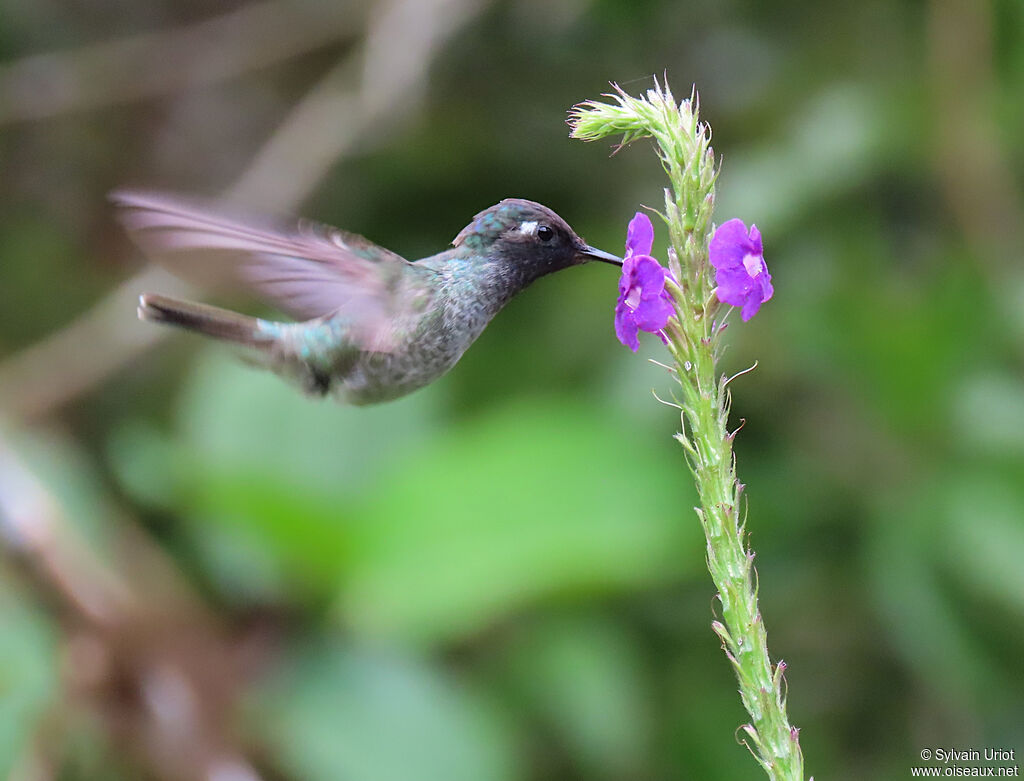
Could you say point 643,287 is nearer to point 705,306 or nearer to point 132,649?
point 705,306

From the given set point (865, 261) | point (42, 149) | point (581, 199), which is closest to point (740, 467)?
point (865, 261)

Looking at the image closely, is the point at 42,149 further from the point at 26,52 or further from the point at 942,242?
the point at 942,242

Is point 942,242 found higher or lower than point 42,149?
lower

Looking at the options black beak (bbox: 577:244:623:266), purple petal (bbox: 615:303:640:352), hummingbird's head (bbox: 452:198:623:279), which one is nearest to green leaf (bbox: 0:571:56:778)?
hummingbird's head (bbox: 452:198:623:279)

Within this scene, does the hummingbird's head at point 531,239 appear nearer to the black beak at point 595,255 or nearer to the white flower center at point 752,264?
the black beak at point 595,255

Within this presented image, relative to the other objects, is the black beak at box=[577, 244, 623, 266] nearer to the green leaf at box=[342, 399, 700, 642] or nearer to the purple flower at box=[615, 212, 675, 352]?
the purple flower at box=[615, 212, 675, 352]

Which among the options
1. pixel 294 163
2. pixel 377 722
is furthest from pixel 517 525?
pixel 294 163
